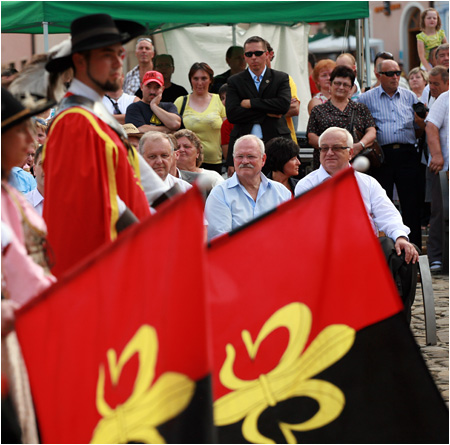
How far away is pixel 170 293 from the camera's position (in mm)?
3072

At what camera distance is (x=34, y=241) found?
3.48 m

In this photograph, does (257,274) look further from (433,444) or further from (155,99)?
(155,99)

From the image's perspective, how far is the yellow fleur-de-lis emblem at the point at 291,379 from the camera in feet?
12.3

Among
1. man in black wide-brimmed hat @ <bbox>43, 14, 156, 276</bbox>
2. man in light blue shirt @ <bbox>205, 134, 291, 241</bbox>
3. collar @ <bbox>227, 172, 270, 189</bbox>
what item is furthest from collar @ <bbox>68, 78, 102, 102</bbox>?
collar @ <bbox>227, 172, 270, 189</bbox>

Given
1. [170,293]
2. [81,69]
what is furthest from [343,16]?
[170,293]

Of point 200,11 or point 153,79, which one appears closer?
point 153,79

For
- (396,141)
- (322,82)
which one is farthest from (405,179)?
(322,82)

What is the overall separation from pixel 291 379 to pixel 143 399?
886mm

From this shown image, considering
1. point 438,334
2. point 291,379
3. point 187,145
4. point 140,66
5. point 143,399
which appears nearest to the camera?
point 143,399

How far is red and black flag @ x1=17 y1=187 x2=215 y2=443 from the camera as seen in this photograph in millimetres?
3039

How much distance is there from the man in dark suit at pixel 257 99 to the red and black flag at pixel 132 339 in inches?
248

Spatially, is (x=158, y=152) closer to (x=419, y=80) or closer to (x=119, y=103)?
(x=119, y=103)

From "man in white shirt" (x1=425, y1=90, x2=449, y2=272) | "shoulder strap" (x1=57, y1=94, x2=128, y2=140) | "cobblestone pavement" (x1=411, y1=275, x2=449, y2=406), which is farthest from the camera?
"man in white shirt" (x1=425, y1=90, x2=449, y2=272)

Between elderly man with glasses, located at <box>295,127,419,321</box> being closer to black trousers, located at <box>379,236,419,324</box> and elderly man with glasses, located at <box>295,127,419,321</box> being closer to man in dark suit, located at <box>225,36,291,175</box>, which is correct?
black trousers, located at <box>379,236,419,324</box>
